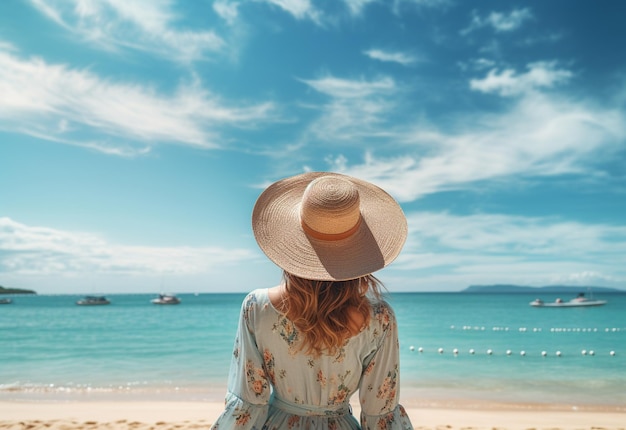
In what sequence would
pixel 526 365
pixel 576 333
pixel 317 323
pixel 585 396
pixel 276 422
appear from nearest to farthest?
pixel 317 323, pixel 276 422, pixel 585 396, pixel 526 365, pixel 576 333

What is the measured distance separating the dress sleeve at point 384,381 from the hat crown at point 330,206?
28cm

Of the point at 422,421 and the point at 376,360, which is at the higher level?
the point at 376,360

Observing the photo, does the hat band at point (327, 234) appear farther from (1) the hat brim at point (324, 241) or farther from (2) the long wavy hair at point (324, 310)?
(2) the long wavy hair at point (324, 310)

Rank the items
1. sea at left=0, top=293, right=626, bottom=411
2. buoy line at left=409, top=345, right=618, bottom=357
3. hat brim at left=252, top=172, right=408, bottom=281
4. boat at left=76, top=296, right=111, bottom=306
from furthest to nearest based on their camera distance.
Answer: boat at left=76, top=296, right=111, bottom=306, buoy line at left=409, top=345, right=618, bottom=357, sea at left=0, top=293, right=626, bottom=411, hat brim at left=252, top=172, right=408, bottom=281

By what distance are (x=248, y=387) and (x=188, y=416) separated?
5.24m

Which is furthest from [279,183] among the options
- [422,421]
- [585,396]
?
[585,396]

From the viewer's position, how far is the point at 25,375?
9.97 meters

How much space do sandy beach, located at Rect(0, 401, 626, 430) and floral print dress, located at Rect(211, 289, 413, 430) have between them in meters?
4.37

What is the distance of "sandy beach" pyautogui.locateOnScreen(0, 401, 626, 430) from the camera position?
5754 millimetres

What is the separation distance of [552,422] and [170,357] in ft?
29.4

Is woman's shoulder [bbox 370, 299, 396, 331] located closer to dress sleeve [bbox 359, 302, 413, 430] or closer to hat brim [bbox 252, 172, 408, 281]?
dress sleeve [bbox 359, 302, 413, 430]

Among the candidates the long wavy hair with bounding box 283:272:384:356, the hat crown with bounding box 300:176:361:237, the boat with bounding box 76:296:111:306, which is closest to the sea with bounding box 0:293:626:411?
the long wavy hair with bounding box 283:272:384:356

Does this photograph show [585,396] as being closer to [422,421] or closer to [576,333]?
[422,421]

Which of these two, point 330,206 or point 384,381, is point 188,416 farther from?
Result: point 330,206
